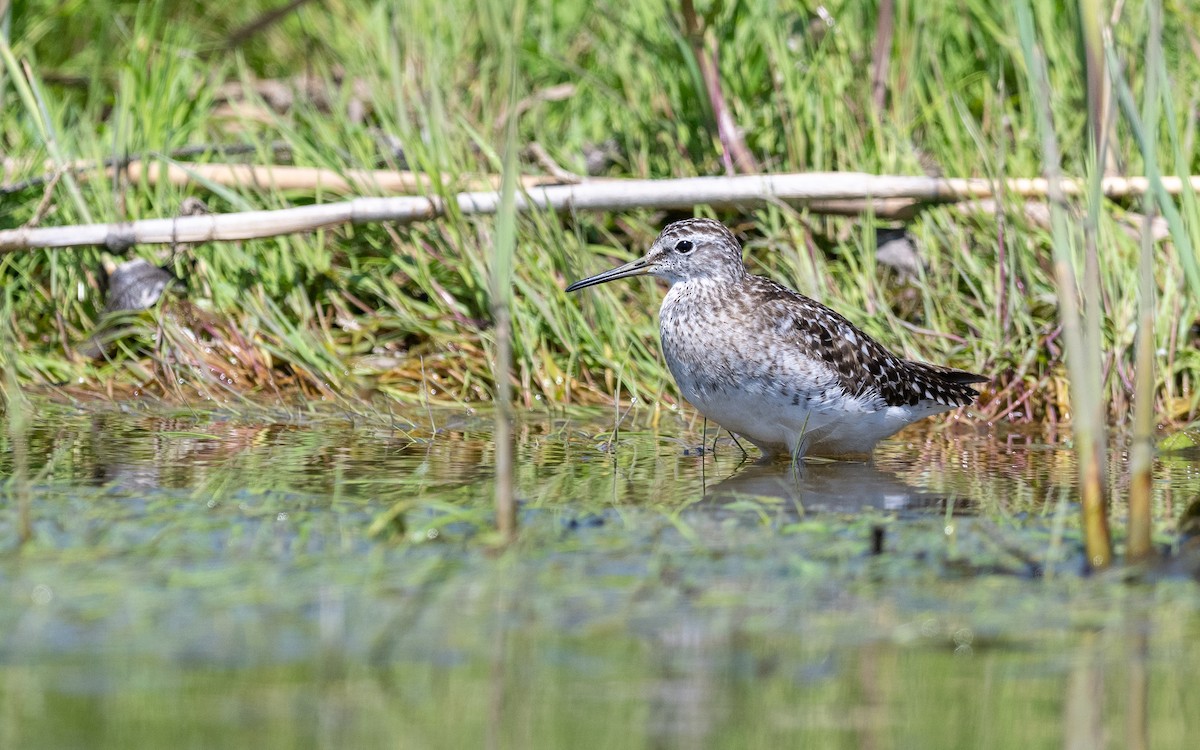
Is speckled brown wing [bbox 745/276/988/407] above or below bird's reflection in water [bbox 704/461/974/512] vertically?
above

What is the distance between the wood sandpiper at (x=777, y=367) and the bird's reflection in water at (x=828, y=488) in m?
0.12

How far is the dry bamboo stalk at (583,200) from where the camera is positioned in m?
6.68

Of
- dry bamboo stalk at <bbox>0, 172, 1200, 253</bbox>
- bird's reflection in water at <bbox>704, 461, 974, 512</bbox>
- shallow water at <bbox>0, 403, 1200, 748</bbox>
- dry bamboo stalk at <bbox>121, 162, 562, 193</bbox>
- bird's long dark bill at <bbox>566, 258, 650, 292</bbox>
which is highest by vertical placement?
dry bamboo stalk at <bbox>121, 162, 562, 193</bbox>

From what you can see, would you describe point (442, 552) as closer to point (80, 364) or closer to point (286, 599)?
point (286, 599)

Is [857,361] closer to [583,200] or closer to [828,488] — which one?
[828,488]

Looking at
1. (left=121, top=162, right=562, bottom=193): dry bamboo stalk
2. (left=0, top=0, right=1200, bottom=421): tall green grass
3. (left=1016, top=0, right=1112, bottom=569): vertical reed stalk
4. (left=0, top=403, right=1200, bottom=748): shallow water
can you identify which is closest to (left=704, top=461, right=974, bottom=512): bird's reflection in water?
(left=0, top=403, right=1200, bottom=748): shallow water

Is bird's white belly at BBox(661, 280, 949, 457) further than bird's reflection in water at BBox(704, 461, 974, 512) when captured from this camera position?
Yes

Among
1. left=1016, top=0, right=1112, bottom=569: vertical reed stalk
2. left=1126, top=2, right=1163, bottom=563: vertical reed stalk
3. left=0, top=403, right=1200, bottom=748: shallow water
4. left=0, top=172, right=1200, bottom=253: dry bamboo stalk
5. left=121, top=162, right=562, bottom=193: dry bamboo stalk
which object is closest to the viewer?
left=0, top=403, right=1200, bottom=748: shallow water

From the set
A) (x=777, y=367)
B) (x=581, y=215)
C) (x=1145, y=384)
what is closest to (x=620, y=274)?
(x=777, y=367)

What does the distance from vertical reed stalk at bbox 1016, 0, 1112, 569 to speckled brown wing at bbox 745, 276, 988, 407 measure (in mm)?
1947

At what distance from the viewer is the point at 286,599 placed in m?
3.43

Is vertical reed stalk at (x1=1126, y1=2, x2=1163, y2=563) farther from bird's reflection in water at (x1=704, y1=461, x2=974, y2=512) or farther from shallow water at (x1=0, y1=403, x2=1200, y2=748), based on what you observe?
bird's reflection in water at (x1=704, y1=461, x2=974, y2=512)

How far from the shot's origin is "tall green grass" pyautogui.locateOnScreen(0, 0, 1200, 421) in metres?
6.73

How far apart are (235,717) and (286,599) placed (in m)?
0.69
